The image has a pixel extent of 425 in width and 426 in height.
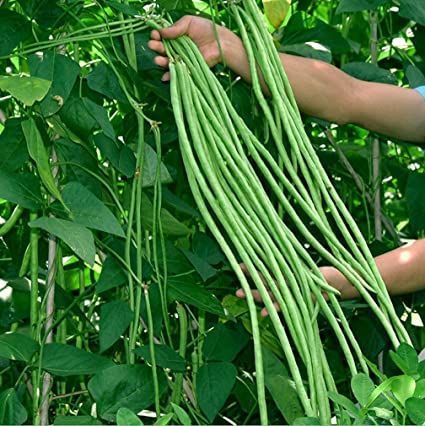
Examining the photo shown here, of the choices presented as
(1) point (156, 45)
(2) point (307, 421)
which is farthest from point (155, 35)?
(2) point (307, 421)

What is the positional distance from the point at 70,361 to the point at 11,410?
80 mm

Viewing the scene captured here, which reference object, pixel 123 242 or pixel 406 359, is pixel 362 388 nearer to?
pixel 406 359

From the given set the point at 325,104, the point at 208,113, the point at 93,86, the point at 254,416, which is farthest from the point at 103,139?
the point at 254,416

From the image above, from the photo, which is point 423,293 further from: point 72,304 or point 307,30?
point 72,304

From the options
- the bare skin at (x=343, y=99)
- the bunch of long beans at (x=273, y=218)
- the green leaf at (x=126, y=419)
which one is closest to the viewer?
the green leaf at (x=126, y=419)

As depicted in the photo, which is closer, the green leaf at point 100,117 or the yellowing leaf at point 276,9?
the green leaf at point 100,117

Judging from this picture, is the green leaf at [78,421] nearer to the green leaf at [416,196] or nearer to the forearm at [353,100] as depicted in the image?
the forearm at [353,100]

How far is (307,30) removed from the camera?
148 centimetres

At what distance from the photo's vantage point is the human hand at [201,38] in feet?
3.78

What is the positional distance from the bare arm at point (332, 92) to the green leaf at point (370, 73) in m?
0.07

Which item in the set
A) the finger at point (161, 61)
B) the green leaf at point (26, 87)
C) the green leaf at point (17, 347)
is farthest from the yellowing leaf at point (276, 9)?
the green leaf at point (17, 347)

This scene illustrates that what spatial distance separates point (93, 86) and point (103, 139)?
0.20 feet

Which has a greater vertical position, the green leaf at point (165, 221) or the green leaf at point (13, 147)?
the green leaf at point (13, 147)

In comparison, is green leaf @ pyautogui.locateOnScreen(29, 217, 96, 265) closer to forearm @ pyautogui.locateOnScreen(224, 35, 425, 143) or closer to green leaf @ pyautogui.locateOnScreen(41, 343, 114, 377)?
green leaf @ pyautogui.locateOnScreen(41, 343, 114, 377)
